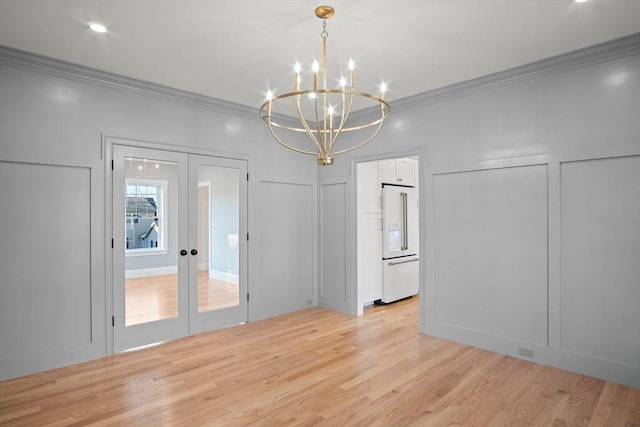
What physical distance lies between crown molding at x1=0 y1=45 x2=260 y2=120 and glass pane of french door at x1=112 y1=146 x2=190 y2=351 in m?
0.62

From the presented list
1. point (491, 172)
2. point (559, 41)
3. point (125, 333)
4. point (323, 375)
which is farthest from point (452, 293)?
point (125, 333)

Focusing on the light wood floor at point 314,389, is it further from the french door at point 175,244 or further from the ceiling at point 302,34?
the ceiling at point 302,34

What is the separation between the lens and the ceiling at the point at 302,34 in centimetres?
255

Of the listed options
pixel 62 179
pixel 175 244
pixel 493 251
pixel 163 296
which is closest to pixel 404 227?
pixel 493 251

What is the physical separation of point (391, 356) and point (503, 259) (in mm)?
1467

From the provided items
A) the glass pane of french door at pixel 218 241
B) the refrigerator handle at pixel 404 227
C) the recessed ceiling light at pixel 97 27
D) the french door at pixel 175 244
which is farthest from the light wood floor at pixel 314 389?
the recessed ceiling light at pixel 97 27

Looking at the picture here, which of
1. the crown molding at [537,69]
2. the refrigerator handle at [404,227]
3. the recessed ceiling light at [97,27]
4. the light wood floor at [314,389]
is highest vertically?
the recessed ceiling light at [97,27]

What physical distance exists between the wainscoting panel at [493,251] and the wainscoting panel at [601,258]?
7.9 inches

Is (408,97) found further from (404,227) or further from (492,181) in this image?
(404,227)

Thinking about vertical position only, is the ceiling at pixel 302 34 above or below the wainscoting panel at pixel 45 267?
above

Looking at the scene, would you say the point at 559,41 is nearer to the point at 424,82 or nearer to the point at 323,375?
the point at 424,82

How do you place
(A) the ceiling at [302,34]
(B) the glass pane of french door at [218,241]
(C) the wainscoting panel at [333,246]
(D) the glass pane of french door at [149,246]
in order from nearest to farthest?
(A) the ceiling at [302,34], (D) the glass pane of french door at [149,246], (B) the glass pane of french door at [218,241], (C) the wainscoting panel at [333,246]

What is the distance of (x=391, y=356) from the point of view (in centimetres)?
378

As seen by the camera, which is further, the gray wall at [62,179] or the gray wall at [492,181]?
the gray wall at [62,179]
